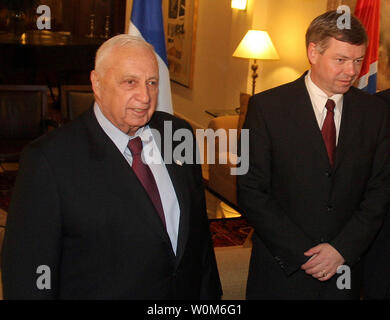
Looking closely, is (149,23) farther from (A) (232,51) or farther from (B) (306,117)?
(A) (232,51)

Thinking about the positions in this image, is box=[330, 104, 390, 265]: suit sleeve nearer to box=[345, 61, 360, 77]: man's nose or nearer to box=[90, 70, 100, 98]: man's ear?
box=[345, 61, 360, 77]: man's nose

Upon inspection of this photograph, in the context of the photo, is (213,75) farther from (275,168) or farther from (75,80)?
(275,168)

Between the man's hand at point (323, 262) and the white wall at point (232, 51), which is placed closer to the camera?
the man's hand at point (323, 262)

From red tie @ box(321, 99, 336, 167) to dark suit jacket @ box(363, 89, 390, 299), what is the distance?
0.35 meters

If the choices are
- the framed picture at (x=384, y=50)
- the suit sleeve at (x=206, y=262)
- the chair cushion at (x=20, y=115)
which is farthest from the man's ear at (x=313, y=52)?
the chair cushion at (x=20, y=115)

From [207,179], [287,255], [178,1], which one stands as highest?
[178,1]

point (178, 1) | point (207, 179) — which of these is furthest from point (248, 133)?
point (178, 1)

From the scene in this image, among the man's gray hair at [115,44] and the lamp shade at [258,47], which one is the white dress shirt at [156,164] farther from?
the lamp shade at [258,47]

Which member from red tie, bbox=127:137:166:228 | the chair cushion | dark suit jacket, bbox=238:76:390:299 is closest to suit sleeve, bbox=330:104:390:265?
dark suit jacket, bbox=238:76:390:299

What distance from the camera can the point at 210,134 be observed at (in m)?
6.20

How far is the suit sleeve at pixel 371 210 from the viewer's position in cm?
224

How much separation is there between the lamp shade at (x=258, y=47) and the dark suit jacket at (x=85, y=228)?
5.01 meters

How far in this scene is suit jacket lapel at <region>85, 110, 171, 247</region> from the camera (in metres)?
1.77

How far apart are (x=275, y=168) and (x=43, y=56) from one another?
312 inches
